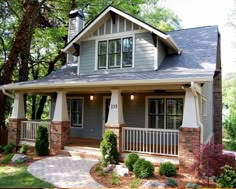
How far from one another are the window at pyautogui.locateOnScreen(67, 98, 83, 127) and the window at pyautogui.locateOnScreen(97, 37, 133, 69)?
9.32 ft

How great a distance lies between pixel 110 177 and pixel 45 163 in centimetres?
268

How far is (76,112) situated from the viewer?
1352 cm

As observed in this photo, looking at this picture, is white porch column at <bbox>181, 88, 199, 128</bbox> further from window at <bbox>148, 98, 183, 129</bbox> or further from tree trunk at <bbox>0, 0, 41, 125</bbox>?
tree trunk at <bbox>0, 0, 41, 125</bbox>

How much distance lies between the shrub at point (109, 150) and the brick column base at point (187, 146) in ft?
6.98

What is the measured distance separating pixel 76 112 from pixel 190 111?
731 centimetres

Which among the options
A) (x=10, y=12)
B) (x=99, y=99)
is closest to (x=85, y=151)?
(x=99, y=99)

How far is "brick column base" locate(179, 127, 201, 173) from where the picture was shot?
7.50 metres

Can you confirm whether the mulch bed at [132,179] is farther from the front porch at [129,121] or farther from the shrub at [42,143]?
the shrub at [42,143]

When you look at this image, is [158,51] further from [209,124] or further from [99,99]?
[209,124]

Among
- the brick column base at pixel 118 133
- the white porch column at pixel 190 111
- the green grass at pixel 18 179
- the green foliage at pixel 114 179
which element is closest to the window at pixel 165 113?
the brick column base at pixel 118 133

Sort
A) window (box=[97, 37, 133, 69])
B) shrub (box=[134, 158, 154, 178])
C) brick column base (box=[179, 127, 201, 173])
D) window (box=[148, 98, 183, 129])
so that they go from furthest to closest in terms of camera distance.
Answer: window (box=[97, 37, 133, 69]) < window (box=[148, 98, 183, 129]) < brick column base (box=[179, 127, 201, 173]) < shrub (box=[134, 158, 154, 178])

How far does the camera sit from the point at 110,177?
713 centimetres

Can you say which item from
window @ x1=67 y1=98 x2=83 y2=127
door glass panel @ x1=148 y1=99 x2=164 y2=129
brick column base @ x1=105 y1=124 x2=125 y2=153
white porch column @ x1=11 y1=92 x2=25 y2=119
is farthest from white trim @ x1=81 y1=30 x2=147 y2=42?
brick column base @ x1=105 y1=124 x2=125 y2=153

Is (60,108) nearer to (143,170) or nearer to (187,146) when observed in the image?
(143,170)
